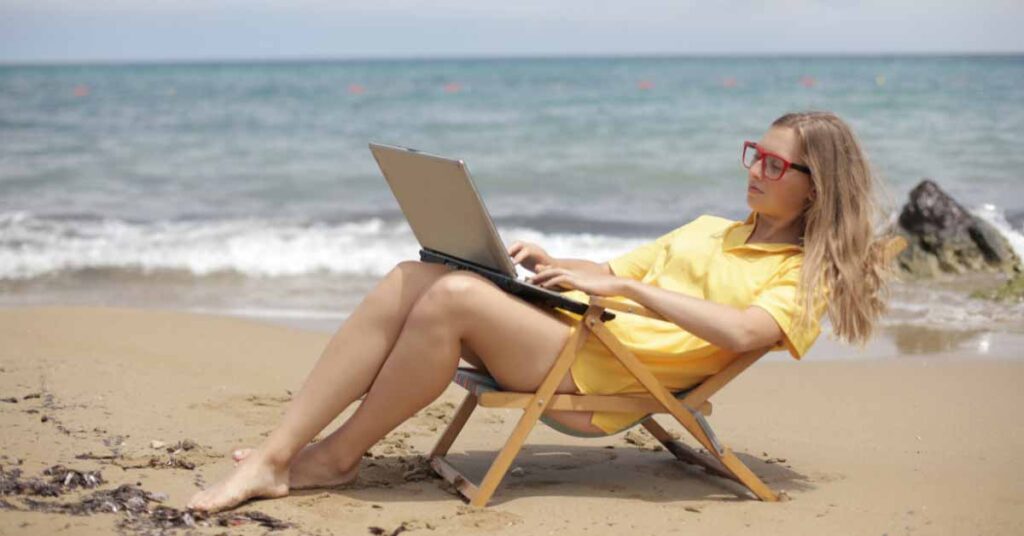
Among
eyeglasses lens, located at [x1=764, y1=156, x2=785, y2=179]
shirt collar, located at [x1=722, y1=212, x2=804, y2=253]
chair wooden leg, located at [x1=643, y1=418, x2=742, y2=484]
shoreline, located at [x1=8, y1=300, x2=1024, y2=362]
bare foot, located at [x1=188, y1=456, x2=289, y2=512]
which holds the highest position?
eyeglasses lens, located at [x1=764, y1=156, x2=785, y2=179]

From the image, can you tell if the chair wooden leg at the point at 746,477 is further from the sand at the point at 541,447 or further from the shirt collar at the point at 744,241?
the shirt collar at the point at 744,241

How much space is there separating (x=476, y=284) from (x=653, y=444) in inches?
59.0

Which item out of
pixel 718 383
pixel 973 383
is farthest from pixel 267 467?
pixel 973 383

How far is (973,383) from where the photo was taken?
19.2 ft

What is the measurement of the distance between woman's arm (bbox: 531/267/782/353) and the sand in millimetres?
609

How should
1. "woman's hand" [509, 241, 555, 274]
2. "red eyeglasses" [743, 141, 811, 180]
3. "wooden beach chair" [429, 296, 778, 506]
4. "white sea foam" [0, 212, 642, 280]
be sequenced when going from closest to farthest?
"wooden beach chair" [429, 296, 778, 506] < "red eyeglasses" [743, 141, 811, 180] < "woman's hand" [509, 241, 555, 274] < "white sea foam" [0, 212, 642, 280]

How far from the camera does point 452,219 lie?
3875mm

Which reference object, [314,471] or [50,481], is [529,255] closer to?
[314,471]

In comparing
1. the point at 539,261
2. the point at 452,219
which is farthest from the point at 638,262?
the point at 452,219

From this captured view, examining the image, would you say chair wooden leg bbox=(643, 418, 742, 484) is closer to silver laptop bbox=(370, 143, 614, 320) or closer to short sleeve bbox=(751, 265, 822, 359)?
short sleeve bbox=(751, 265, 822, 359)

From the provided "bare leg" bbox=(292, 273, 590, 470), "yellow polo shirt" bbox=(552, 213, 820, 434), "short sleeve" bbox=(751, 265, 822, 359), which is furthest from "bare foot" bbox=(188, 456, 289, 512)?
"short sleeve" bbox=(751, 265, 822, 359)

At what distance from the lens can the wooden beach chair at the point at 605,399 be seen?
3760mm

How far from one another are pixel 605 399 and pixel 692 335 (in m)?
0.36

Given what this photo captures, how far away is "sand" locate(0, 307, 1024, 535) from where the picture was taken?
3.84 metres
